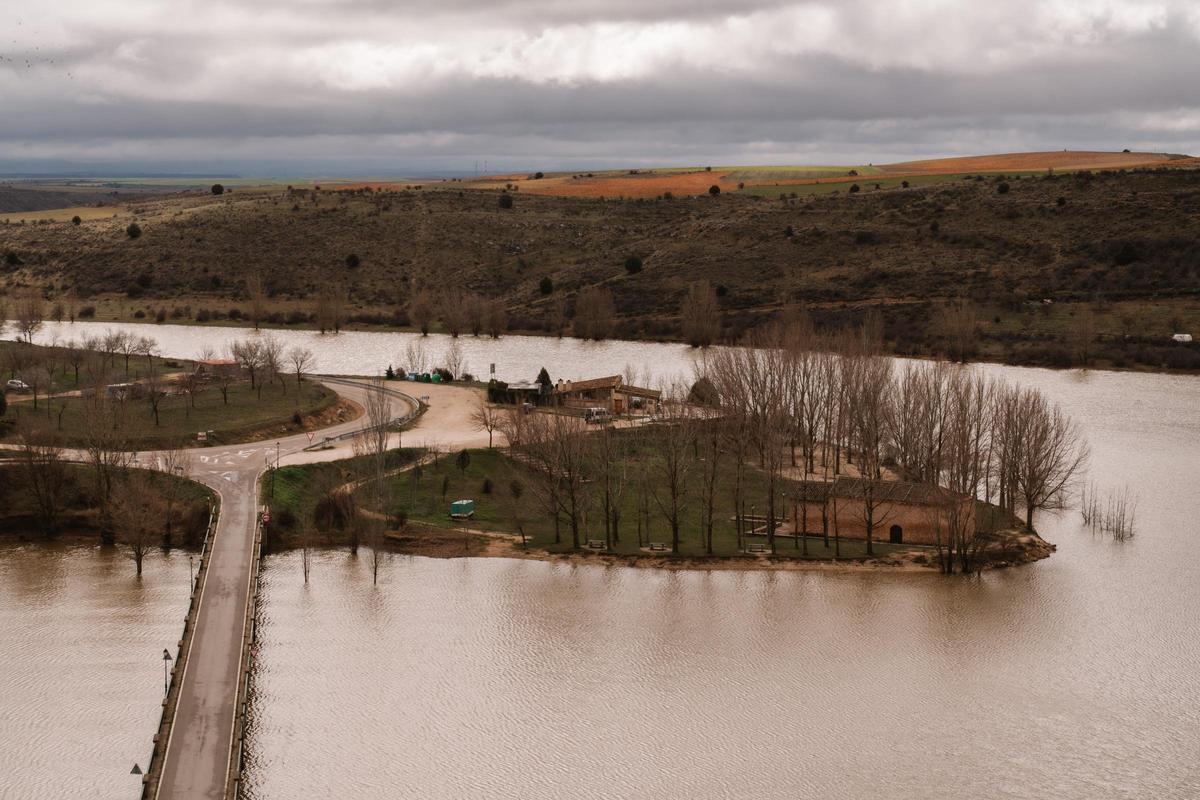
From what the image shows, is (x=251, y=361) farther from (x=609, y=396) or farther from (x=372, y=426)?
(x=609, y=396)

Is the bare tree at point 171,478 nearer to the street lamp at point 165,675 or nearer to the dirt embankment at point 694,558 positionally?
the dirt embankment at point 694,558

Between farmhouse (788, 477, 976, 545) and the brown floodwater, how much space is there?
2.83m

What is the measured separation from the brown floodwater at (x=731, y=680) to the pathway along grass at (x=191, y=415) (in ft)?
35.0

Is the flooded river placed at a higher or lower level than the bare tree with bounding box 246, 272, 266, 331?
lower

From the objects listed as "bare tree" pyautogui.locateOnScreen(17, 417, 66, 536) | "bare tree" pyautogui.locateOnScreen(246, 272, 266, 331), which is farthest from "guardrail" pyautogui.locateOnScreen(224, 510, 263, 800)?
"bare tree" pyautogui.locateOnScreen(246, 272, 266, 331)

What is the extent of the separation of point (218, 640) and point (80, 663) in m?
3.38

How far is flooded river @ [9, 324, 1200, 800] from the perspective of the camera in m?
25.4

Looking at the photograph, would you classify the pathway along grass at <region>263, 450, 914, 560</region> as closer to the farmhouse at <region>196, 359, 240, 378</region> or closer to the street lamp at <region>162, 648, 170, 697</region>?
the street lamp at <region>162, 648, 170, 697</region>

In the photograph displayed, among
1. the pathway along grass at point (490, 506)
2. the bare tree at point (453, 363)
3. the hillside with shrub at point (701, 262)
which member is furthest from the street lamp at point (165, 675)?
the hillside with shrub at point (701, 262)

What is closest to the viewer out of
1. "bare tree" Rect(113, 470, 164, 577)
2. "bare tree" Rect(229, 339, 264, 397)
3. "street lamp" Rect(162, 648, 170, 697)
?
"street lamp" Rect(162, 648, 170, 697)

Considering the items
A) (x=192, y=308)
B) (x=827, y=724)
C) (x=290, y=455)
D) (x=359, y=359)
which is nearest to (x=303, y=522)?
(x=290, y=455)

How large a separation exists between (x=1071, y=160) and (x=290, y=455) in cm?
9526

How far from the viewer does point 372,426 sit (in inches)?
1836

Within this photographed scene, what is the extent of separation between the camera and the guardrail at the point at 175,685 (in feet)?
74.9
